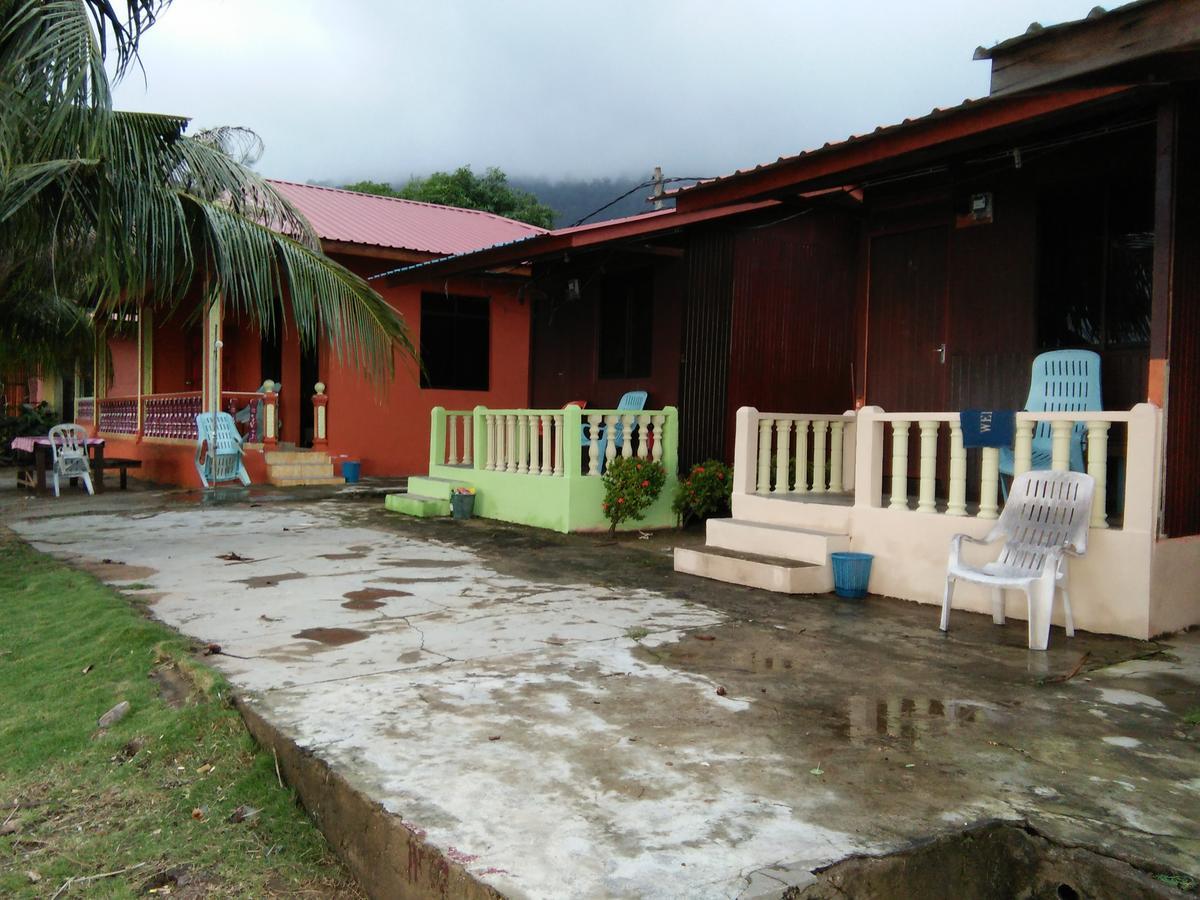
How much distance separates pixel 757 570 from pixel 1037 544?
6.25 ft

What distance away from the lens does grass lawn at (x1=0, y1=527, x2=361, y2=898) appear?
268cm

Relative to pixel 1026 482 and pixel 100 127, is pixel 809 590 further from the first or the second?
pixel 100 127

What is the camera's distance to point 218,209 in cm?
746

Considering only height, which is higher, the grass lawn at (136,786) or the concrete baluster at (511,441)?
the concrete baluster at (511,441)

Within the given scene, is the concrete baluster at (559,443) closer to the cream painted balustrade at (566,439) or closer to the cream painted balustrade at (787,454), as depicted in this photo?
the cream painted balustrade at (566,439)

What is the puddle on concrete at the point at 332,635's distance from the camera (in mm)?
4676

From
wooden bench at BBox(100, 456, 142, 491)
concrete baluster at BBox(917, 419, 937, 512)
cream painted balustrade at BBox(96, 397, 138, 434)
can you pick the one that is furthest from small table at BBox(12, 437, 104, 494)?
concrete baluster at BBox(917, 419, 937, 512)

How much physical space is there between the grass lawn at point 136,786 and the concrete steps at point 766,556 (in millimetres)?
3692

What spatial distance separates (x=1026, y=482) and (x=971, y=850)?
3.23 meters

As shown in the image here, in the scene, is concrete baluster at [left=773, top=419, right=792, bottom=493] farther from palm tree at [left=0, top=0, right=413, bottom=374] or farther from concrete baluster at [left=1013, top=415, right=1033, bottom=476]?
palm tree at [left=0, top=0, right=413, bottom=374]

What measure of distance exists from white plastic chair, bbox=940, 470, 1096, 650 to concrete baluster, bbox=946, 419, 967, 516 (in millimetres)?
423

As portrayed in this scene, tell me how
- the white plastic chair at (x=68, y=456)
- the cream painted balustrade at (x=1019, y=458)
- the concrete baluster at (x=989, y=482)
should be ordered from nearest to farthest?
1. the cream painted balustrade at (x=1019, y=458)
2. the concrete baluster at (x=989, y=482)
3. the white plastic chair at (x=68, y=456)

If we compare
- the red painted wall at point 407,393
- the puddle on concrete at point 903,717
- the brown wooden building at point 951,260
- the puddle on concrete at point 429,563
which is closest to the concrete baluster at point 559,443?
the brown wooden building at point 951,260

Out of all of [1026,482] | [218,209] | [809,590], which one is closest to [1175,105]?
[1026,482]
